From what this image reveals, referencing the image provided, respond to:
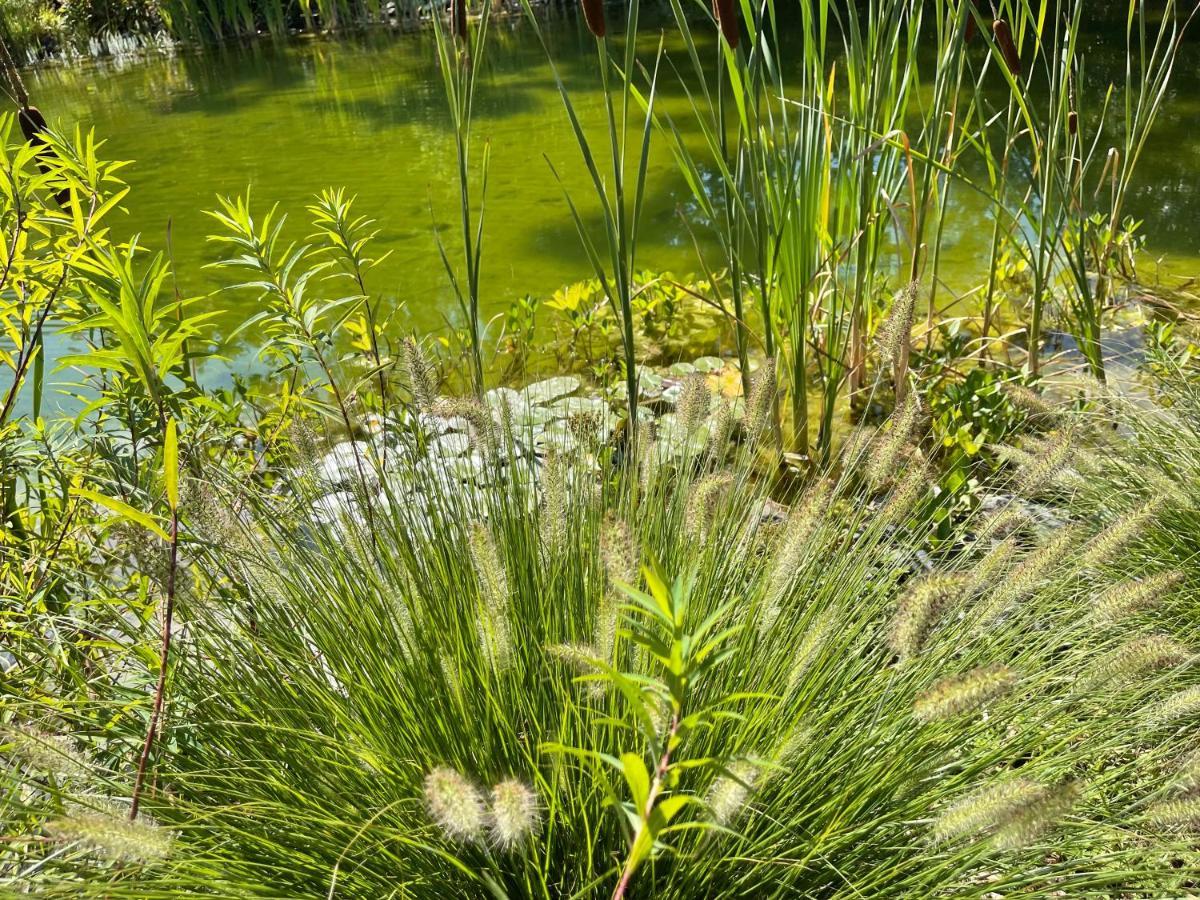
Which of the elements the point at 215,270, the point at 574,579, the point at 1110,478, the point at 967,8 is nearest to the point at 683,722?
the point at 574,579

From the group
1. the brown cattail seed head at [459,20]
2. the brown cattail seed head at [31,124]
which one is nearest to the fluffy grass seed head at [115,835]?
the brown cattail seed head at [31,124]

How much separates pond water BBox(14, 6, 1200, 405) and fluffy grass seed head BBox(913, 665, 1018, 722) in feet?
3.99

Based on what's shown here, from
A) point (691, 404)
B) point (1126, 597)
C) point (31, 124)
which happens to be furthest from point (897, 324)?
point (31, 124)

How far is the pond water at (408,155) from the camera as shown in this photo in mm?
4945

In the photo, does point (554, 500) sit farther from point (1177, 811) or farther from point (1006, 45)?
point (1006, 45)

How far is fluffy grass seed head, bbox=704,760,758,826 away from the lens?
72 centimetres

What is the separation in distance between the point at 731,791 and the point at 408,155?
24.8 ft

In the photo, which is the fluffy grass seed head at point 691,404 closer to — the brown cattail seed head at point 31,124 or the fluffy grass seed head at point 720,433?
the fluffy grass seed head at point 720,433

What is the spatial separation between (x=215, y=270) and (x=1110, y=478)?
5.04m

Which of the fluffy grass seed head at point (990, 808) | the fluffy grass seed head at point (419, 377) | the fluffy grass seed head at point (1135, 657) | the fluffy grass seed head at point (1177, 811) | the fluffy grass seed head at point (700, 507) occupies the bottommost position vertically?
the fluffy grass seed head at point (1177, 811)

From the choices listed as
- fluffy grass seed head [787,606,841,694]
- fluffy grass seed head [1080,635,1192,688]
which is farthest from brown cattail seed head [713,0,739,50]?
fluffy grass seed head [1080,635,1192,688]

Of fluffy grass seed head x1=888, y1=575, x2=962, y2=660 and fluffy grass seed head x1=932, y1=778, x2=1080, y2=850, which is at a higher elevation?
fluffy grass seed head x1=888, y1=575, x2=962, y2=660

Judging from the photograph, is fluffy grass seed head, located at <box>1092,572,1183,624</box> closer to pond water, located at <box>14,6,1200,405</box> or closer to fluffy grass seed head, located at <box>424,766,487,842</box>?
fluffy grass seed head, located at <box>424,766,487,842</box>

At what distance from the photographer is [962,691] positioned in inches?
30.3
